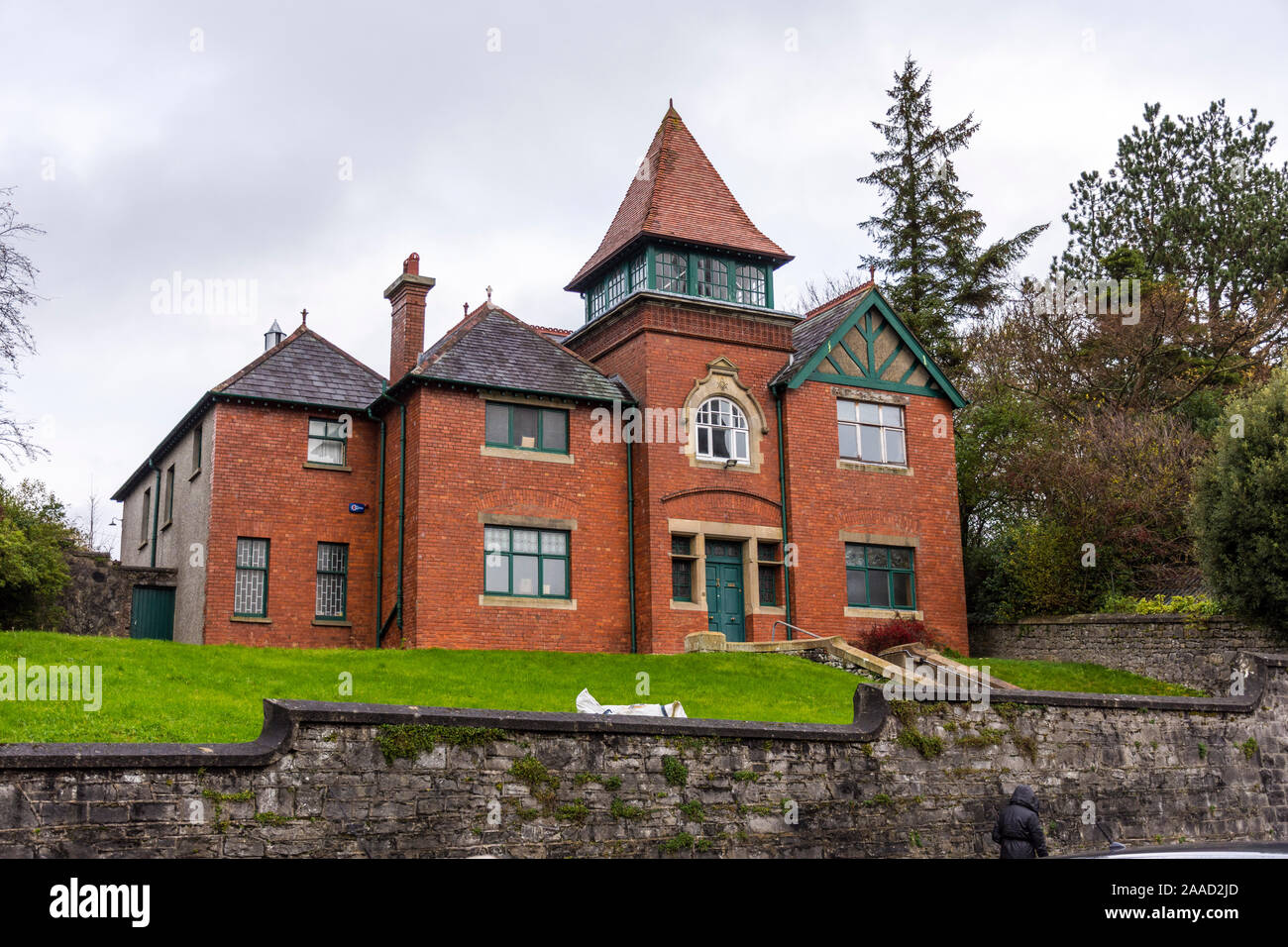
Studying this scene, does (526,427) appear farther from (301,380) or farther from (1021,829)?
(1021,829)

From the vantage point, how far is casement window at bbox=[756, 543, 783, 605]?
29.3 metres

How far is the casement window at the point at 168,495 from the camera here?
31906mm

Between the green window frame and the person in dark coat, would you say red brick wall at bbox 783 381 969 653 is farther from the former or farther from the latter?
the person in dark coat

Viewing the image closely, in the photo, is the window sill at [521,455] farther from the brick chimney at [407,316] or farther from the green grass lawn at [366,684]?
the green grass lawn at [366,684]

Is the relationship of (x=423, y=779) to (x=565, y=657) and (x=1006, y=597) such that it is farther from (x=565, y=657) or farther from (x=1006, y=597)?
(x=1006, y=597)

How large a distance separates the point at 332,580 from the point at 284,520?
1729 mm

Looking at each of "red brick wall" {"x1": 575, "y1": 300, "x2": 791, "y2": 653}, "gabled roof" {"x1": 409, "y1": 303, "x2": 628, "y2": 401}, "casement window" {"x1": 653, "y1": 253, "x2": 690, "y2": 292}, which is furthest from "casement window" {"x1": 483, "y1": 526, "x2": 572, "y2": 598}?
"casement window" {"x1": 653, "y1": 253, "x2": 690, "y2": 292}

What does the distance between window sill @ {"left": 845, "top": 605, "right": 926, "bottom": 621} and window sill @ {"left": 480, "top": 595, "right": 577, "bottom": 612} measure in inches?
264

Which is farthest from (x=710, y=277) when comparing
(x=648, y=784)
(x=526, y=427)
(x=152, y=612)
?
(x=648, y=784)

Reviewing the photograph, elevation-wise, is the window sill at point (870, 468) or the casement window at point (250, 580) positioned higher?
the window sill at point (870, 468)

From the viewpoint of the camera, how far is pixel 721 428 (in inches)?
1161

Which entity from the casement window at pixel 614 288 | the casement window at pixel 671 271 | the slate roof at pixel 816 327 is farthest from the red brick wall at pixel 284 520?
the slate roof at pixel 816 327

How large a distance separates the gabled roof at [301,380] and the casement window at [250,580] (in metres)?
3.41

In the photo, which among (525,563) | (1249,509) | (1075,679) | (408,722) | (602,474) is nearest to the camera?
(408,722)
